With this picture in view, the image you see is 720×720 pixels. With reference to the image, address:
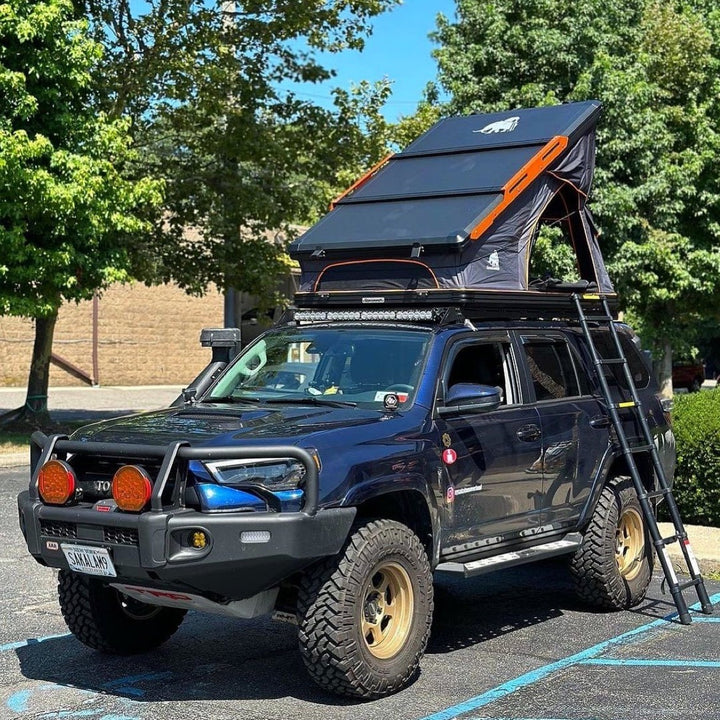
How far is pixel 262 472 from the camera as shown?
17.9 feet

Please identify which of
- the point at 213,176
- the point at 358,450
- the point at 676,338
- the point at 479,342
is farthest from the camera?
the point at 676,338

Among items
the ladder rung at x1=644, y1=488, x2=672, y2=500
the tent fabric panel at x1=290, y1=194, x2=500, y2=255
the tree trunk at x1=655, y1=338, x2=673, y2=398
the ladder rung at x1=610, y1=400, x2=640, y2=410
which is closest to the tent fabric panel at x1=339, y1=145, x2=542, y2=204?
the tent fabric panel at x1=290, y1=194, x2=500, y2=255

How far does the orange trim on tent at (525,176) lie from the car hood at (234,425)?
6.04ft

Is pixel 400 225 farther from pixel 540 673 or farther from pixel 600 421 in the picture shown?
pixel 540 673

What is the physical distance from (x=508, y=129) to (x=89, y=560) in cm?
493

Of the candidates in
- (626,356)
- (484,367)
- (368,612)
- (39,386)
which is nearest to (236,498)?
(368,612)

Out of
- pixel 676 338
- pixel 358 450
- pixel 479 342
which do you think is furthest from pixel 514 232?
pixel 676 338

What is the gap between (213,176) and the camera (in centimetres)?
2259

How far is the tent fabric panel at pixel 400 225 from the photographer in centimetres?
737

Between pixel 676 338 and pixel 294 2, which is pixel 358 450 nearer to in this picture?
pixel 294 2

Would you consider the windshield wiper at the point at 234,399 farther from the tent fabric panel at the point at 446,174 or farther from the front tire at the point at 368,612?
the tent fabric panel at the point at 446,174

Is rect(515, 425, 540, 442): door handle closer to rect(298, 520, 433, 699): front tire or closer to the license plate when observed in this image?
rect(298, 520, 433, 699): front tire

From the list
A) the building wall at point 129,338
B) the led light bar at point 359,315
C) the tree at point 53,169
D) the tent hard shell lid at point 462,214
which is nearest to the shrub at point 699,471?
the tent hard shell lid at point 462,214

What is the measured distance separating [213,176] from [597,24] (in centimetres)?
821
